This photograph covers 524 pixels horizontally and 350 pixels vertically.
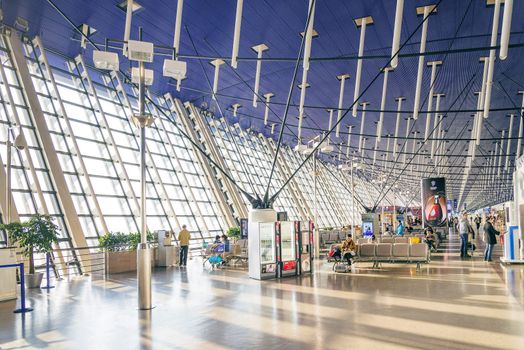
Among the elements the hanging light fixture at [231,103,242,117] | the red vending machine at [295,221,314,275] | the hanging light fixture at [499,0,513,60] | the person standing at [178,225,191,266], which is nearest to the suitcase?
the red vending machine at [295,221,314,275]

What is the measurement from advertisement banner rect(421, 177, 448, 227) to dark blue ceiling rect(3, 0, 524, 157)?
542cm

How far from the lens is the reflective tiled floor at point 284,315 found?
21.9 ft

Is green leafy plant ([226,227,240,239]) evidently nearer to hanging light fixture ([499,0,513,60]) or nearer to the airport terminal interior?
the airport terminal interior

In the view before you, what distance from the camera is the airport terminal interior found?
26.5 ft

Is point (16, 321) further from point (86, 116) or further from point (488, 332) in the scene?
point (86, 116)

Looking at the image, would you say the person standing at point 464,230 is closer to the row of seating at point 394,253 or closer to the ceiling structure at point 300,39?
the row of seating at point 394,253

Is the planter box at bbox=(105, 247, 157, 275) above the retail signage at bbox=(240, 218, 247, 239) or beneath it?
beneath

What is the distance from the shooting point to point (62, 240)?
16.2 meters

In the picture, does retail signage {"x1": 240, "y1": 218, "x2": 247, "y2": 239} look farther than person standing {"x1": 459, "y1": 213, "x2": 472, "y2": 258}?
Yes

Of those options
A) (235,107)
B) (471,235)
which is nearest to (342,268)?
(471,235)

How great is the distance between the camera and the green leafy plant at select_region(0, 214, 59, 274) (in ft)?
41.3

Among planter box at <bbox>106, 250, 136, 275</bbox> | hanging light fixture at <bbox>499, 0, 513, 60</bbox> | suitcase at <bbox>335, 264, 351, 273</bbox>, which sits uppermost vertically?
hanging light fixture at <bbox>499, 0, 513, 60</bbox>

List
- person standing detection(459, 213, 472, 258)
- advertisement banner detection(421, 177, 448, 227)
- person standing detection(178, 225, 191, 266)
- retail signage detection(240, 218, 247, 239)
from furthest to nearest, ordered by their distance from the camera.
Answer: advertisement banner detection(421, 177, 448, 227)
retail signage detection(240, 218, 247, 239)
person standing detection(459, 213, 472, 258)
person standing detection(178, 225, 191, 266)

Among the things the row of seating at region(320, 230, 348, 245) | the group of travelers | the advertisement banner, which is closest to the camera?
the group of travelers
